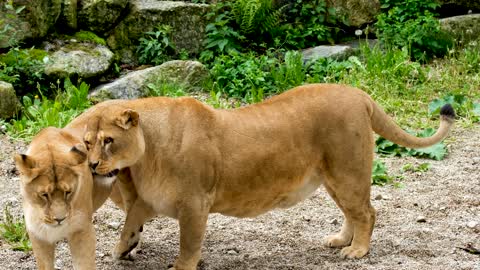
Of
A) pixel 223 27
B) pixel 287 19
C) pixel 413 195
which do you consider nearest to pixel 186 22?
pixel 223 27

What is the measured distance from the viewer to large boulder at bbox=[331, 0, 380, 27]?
41.1ft

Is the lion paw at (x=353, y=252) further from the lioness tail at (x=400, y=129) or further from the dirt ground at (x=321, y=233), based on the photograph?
the lioness tail at (x=400, y=129)

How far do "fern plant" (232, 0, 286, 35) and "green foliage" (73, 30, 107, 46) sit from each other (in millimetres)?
1985

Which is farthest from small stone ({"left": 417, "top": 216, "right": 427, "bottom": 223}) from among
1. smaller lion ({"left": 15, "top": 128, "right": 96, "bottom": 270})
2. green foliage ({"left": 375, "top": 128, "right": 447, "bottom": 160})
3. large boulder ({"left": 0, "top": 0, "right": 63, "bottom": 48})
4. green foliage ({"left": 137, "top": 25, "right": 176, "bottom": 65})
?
large boulder ({"left": 0, "top": 0, "right": 63, "bottom": 48})

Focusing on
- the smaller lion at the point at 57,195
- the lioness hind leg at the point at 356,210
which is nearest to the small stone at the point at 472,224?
the lioness hind leg at the point at 356,210

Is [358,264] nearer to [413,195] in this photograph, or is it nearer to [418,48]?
[413,195]

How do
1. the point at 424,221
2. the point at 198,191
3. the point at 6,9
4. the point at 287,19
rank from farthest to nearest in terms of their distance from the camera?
the point at 287,19, the point at 6,9, the point at 424,221, the point at 198,191

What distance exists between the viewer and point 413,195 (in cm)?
771

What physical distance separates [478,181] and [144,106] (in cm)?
365

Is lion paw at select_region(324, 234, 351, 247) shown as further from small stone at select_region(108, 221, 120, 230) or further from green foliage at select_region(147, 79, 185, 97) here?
green foliage at select_region(147, 79, 185, 97)

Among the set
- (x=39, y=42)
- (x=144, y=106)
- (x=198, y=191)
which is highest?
(x=144, y=106)

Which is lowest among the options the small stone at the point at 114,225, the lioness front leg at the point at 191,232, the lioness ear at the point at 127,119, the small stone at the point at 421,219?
the small stone at the point at 114,225

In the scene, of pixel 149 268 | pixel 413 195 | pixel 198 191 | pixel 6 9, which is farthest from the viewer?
pixel 6 9

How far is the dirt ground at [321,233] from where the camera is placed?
20.6 ft
